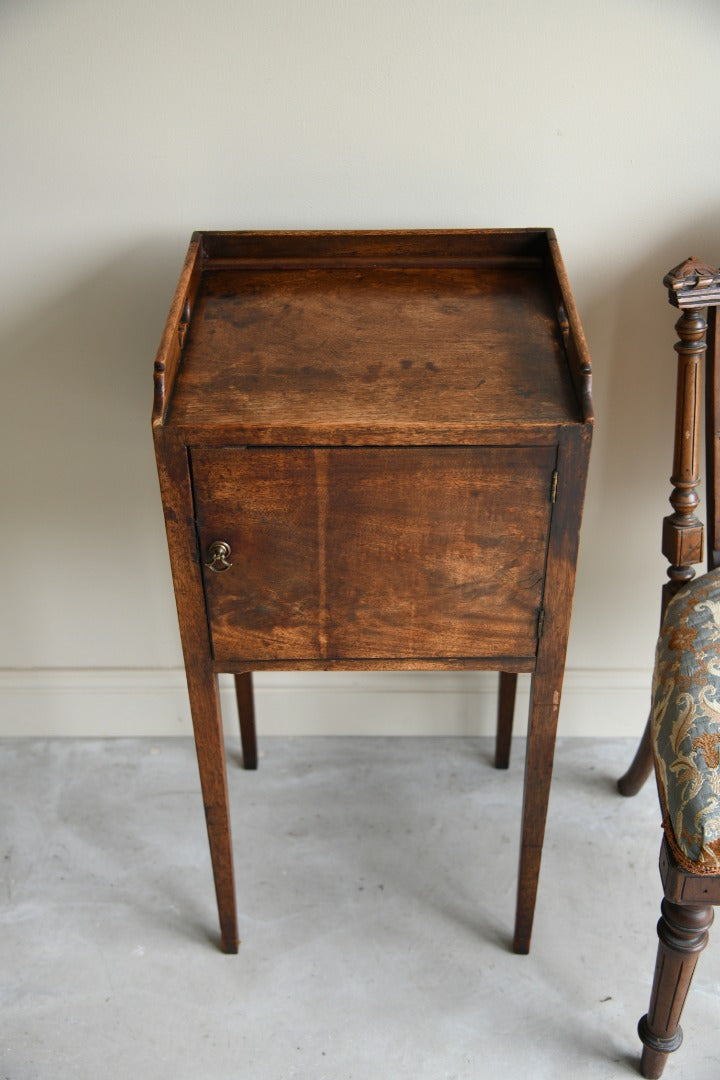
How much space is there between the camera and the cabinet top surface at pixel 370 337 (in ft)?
3.70

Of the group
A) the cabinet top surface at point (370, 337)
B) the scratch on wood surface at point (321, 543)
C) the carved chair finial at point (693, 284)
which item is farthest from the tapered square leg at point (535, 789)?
the carved chair finial at point (693, 284)

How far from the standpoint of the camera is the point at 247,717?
6.02ft

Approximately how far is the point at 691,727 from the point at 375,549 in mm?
428

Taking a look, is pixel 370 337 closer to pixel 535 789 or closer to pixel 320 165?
pixel 320 165

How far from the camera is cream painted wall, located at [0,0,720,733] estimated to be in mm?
→ 1362

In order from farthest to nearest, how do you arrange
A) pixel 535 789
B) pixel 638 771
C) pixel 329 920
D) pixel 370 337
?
pixel 638 771, pixel 329 920, pixel 535 789, pixel 370 337

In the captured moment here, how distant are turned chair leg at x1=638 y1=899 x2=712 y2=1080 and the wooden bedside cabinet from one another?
9.3 inches

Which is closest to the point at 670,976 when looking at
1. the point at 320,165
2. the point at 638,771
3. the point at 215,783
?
the point at 638,771

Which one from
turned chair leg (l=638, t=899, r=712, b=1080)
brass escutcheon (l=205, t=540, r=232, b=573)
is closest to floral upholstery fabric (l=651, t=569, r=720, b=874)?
turned chair leg (l=638, t=899, r=712, b=1080)

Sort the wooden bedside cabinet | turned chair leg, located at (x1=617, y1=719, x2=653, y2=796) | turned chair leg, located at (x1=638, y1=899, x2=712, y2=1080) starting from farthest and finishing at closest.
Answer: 1. turned chair leg, located at (x1=617, y1=719, x2=653, y2=796)
2. turned chair leg, located at (x1=638, y1=899, x2=712, y2=1080)
3. the wooden bedside cabinet

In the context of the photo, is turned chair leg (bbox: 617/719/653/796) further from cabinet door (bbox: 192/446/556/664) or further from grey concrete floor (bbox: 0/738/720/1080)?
cabinet door (bbox: 192/446/556/664)

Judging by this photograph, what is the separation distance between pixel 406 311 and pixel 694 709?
1.99ft

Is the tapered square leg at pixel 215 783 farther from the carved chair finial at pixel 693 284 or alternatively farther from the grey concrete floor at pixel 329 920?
the carved chair finial at pixel 693 284

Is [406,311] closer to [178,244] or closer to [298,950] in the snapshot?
[178,244]
